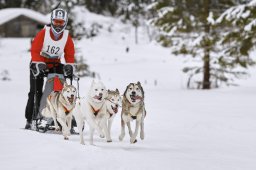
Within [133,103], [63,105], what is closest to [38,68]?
[63,105]

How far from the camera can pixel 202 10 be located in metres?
20.3

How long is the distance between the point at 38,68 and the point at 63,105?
96cm

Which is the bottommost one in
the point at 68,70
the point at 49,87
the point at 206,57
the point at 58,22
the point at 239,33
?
the point at 49,87

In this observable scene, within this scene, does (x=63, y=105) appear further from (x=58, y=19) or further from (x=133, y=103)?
(x=58, y=19)

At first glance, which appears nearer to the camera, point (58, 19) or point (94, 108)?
point (94, 108)

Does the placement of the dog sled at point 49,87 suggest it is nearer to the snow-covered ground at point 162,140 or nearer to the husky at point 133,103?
the snow-covered ground at point 162,140

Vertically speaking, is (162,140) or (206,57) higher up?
(206,57)

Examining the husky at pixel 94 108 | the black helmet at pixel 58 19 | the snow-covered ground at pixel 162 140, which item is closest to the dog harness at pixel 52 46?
the black helmet at pixel 58 19

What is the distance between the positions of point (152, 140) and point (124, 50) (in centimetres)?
3714

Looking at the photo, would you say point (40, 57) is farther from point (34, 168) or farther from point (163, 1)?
point (163, 1)

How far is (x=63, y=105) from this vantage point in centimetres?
681

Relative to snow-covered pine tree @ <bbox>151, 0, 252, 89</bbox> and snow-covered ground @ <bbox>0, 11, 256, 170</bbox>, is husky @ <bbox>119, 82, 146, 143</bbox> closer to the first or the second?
snow-covered ground @ <bbox>0, 11, 256, 170</bbox>

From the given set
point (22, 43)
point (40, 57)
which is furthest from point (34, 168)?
point (22, 43)

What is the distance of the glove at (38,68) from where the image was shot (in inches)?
291
